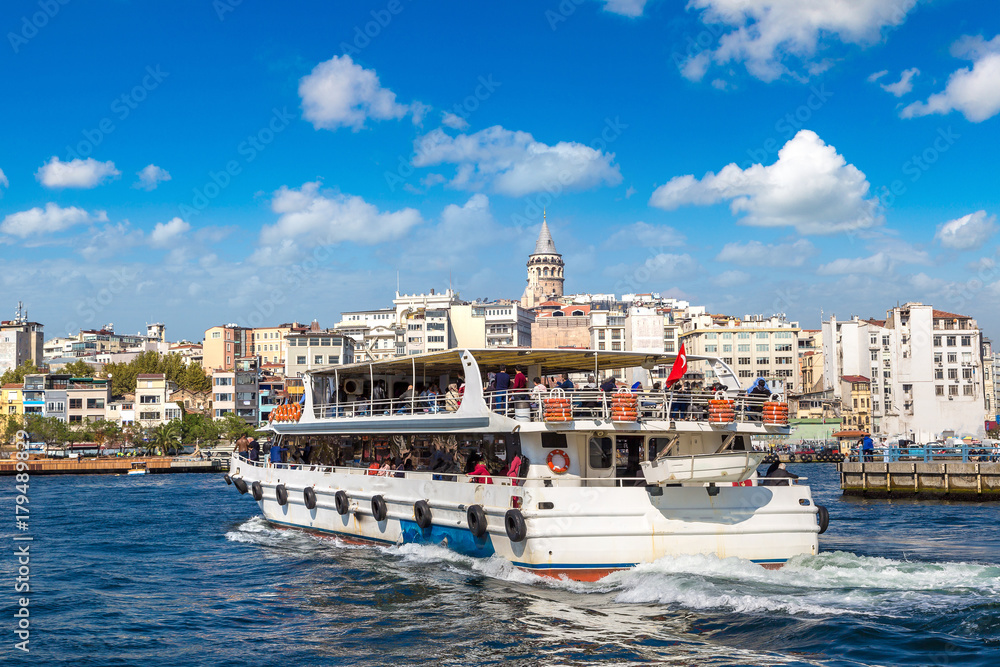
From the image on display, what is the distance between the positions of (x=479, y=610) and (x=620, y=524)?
110 inches

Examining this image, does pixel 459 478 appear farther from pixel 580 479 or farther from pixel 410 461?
pixel 410 461

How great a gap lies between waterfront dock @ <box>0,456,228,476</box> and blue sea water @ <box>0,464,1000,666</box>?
50.8 m

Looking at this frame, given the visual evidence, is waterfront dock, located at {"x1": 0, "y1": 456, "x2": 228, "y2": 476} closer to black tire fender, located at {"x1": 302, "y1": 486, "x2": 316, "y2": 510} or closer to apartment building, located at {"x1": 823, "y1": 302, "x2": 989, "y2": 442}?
black tire fender, located at {"x1": 302, "y1": 486, "x2": 316, "y2": 510}

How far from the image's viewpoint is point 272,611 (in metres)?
15.6

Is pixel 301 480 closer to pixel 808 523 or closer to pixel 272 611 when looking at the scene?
pixel 272 611

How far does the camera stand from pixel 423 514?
62.7ft

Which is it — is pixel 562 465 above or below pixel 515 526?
above

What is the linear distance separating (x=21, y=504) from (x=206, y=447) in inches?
2028

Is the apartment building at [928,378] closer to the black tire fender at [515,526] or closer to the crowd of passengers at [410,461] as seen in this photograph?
the crowd of passengers at [410,461]

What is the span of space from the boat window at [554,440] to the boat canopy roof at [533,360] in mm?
1762

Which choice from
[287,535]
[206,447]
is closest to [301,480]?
[287,535]

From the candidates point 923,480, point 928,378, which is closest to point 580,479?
point 923,480

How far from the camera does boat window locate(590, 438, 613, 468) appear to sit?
1764cm

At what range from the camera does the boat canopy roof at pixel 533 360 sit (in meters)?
19.2
